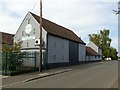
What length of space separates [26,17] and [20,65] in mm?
15269

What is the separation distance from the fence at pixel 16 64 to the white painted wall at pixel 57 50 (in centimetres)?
Result: 792

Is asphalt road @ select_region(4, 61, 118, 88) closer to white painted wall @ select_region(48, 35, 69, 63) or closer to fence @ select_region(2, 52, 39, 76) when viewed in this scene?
fence @ select_region(2, 52, 39, 76)

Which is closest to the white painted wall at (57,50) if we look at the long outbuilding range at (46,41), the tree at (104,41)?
the long outbuilding range at (46,41)

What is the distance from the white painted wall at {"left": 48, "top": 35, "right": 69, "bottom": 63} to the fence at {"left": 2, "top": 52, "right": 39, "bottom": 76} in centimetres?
792

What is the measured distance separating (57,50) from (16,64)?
15500 millimetres

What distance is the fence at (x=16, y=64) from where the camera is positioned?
23562 mm

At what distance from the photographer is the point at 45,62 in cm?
3375

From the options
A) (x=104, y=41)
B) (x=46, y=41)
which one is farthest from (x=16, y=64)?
(x=104, y=41)

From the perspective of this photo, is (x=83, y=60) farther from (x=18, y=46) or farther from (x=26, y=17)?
(x=18, y=46)

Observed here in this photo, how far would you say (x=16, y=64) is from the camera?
24.9m

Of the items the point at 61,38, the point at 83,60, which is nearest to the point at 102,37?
the point at 83,60

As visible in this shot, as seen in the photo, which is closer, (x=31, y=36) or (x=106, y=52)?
(x=31, y=36)

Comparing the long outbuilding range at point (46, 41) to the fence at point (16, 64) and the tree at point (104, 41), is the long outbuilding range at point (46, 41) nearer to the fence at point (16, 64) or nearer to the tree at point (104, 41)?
the fence at point (16, 64)

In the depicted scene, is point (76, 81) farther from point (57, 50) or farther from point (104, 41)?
point (104, 41)
